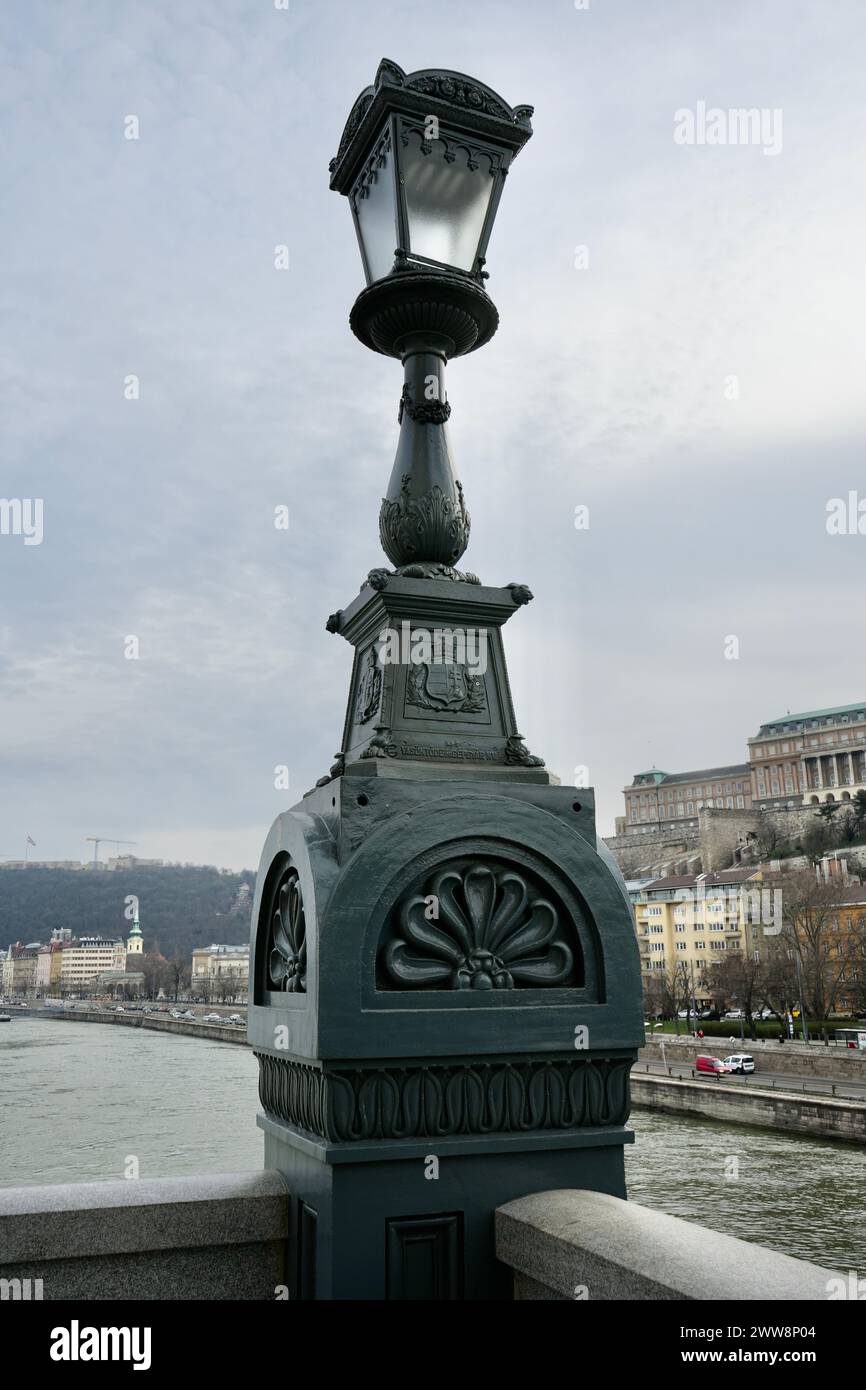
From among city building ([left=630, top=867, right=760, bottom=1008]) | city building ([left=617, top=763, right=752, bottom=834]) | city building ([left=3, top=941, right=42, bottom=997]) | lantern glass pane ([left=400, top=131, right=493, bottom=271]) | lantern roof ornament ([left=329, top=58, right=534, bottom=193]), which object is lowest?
city building ([left=3, top=941, right=42, bottom=997])

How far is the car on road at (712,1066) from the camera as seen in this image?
42.8m

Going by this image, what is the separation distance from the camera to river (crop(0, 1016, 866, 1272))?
75.8ft

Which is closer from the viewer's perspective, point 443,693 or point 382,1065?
point 382,1065

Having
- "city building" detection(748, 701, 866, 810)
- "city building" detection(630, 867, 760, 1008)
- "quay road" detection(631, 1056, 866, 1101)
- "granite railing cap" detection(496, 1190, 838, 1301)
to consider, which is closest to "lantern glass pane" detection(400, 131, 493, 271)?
"granite railing cap" detection(496, 1190, 838, 1301)

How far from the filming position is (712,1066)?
141 feet

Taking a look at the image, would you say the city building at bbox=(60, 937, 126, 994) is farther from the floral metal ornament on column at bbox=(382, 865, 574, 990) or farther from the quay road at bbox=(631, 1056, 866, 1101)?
the floral metal ornament on column at bbox=(382, 865, 574, 990)

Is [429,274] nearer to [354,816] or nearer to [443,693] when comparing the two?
[443,693]

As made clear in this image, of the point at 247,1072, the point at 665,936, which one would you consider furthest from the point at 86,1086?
the point at 665,936

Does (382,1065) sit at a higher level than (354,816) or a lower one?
lower

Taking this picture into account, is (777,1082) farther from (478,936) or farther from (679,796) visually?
(679,796)

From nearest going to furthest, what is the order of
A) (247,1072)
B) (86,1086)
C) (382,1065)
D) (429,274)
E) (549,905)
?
(382,1065) → (549,905) → (429,274) → (86,1086) → (247,1072)

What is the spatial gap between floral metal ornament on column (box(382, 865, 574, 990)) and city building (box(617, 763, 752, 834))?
389 ft

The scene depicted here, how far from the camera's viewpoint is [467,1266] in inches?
118

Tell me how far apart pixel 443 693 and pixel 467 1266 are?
65.9 inches
